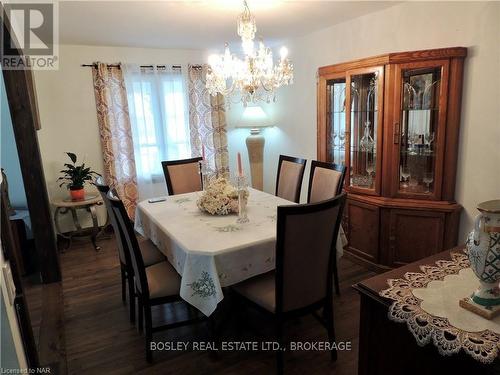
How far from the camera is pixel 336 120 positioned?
138 inches

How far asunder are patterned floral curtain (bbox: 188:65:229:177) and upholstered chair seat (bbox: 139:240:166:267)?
220 cm

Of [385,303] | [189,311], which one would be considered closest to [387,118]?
[385,303]

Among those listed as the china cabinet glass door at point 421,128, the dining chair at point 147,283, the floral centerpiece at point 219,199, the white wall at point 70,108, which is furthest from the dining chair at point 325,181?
the white wall at point 70,108

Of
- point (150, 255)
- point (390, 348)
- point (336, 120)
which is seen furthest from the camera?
point (336, 120)

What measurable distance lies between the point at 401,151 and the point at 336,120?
812 mm

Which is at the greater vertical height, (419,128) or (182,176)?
(419,128)

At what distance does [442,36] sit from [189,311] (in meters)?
2.93

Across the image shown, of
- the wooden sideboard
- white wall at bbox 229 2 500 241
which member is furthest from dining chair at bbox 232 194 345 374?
white wall at bbox 229 2 500 241

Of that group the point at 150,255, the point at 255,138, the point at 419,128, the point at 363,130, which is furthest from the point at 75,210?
the point at 419,128

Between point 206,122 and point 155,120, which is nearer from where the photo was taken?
point 155,120

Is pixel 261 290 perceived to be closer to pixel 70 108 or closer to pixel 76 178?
pixel 76 178

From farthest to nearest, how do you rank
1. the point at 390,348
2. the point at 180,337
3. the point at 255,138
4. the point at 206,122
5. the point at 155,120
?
the point at 206,122
the point at 255,138
the point at 155,120
the point at 180,337
the point at 390,348

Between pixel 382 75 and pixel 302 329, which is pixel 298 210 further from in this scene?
pixel 382 75

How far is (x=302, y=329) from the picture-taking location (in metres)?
2.38
